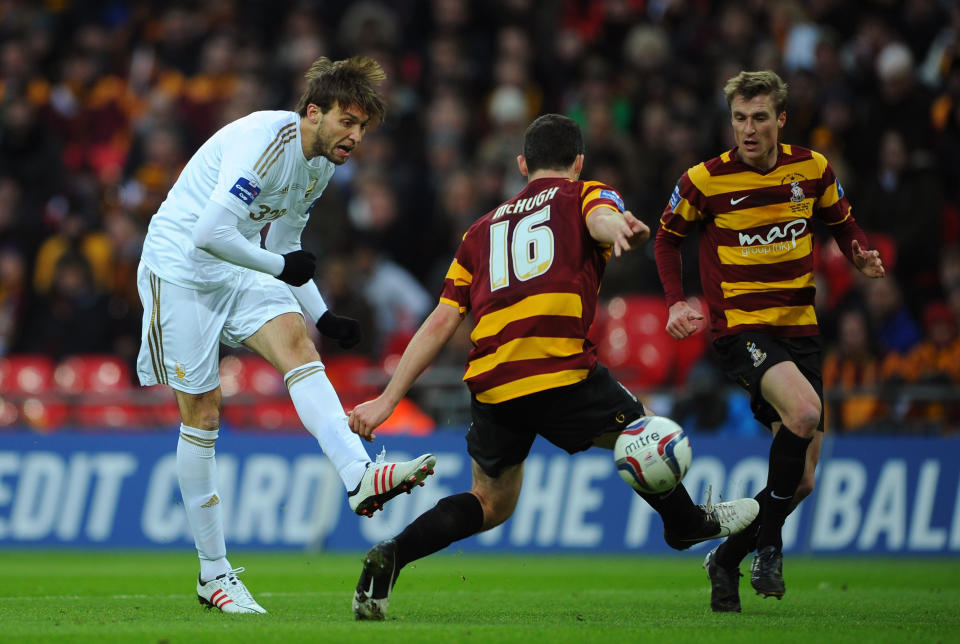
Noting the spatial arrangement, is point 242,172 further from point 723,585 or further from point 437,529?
point 723,585

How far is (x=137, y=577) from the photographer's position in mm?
9867

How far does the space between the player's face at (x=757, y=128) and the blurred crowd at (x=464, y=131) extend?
214 inches

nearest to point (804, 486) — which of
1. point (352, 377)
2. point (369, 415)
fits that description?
point (369, 415)

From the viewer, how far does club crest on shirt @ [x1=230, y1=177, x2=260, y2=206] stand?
6.62 metres

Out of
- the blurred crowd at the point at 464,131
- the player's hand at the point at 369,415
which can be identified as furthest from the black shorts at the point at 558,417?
the blurred crowd at the point at 464,131

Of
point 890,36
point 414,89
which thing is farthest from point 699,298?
point 414,89

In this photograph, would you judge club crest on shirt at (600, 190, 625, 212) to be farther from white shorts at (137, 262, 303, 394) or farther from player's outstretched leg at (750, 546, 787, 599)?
player's outstretched leg at (750, 546, 787, 599)

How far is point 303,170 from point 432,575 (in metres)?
4.37

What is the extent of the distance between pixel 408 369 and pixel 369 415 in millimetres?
277

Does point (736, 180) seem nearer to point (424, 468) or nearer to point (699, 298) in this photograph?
point (424, 468)

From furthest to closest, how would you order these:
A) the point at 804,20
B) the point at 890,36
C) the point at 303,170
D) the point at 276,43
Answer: the point at 276,43 < the point at 804,20 < the point at 890,36 < the point at 303,170

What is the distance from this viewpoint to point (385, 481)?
6273 mm

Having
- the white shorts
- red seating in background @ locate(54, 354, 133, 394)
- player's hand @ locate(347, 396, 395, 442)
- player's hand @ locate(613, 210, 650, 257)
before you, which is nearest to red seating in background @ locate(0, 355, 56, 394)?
red seating in background @ locate(54, 354, 133, 394)

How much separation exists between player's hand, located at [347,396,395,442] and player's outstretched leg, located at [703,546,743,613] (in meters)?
1.90
